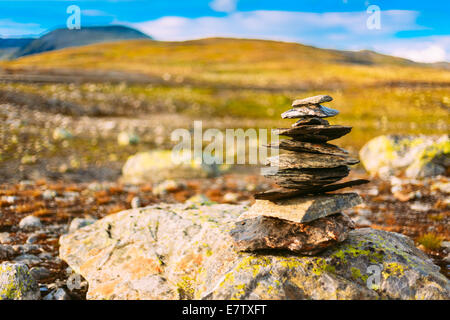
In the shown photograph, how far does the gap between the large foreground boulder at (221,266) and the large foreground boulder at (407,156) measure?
13.6m

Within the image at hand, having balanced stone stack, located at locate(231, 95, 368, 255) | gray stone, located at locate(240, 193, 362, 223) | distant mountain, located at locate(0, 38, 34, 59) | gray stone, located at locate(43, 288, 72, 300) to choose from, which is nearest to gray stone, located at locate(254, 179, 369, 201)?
balanced stone stack, located at locate(231, 95, 368, 255)

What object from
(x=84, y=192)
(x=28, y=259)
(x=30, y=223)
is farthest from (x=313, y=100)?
(x=84, y=192)

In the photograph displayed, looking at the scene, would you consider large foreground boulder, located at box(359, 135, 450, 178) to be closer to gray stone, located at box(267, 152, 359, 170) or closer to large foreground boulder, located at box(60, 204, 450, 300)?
large foreground boulder, located at box(60, 204, 450, 300)

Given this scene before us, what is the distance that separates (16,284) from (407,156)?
2194 cm

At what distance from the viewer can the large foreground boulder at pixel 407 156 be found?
Result: 2044 cm

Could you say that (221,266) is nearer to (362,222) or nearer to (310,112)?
(310,112)

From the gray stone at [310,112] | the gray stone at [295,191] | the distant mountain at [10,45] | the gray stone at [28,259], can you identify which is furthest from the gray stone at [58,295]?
the gray stone at [310,112]

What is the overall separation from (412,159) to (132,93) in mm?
44644

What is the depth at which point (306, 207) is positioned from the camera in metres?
6.86

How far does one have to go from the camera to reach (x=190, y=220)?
9.48 meters

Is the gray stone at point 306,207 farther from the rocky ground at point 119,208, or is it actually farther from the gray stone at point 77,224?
the gray stone at point 77,224
